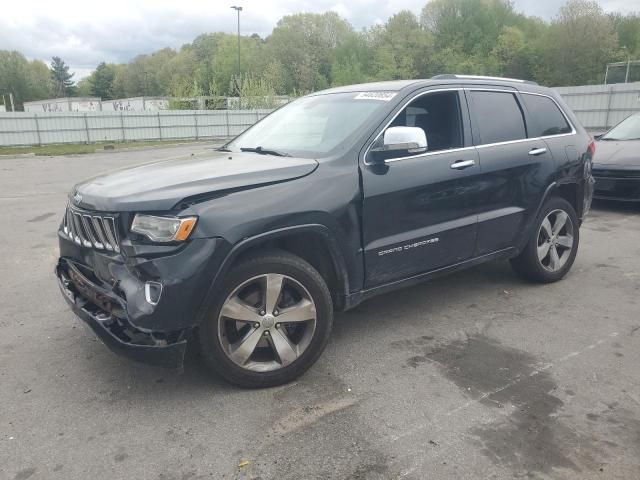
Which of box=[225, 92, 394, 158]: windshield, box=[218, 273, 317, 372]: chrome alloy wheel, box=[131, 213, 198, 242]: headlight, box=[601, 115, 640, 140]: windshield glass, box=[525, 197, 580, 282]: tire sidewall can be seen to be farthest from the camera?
box=[601, 115, 640, 140]: windshield glass

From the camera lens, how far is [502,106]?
15.3 feet

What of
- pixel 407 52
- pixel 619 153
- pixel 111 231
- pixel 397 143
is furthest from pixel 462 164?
pixel 407 52

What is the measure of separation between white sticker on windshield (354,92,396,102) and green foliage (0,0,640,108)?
48802mm

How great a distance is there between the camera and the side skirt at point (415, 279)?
12.0ft

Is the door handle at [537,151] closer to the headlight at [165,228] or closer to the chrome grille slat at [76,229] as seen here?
the headlight at [165,228]

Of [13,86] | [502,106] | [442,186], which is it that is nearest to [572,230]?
[502,106]

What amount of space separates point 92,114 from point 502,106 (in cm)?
3074

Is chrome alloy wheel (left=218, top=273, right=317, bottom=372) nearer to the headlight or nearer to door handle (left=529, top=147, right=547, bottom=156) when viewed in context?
the headlight

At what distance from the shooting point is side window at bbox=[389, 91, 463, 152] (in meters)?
4.09

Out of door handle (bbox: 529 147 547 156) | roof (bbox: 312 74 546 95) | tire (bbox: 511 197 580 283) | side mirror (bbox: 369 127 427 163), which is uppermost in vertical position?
roof (bbox: 312 74 546 95)

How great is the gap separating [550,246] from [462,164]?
1.56m

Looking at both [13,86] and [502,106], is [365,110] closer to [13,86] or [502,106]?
[502,106]

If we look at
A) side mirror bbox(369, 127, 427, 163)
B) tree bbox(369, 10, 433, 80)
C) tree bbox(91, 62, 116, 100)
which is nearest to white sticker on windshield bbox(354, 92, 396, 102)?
side mirror bbox(369, 127, 427, 163)

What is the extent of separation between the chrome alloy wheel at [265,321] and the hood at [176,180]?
1.91 feet
